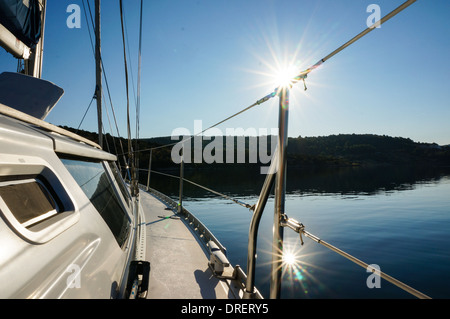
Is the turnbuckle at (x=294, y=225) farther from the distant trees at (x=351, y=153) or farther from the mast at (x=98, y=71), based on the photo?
the distant trees at (x=351, y=153)

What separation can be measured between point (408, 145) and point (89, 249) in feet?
362

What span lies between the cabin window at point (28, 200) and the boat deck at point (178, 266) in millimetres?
1606

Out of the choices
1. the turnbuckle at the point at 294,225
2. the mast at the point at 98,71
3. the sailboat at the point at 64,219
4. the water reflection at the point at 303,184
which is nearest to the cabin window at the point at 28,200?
the sailboat at the point at 64,219

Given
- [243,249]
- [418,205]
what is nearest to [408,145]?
[418,205]

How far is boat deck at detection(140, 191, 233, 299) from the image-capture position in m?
2.35

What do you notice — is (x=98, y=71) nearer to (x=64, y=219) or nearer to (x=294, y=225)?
(x=64, y=219)

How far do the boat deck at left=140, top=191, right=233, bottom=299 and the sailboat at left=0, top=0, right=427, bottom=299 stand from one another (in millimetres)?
18

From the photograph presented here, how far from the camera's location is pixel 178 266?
2914 millimetres

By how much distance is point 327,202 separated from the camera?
22.7m

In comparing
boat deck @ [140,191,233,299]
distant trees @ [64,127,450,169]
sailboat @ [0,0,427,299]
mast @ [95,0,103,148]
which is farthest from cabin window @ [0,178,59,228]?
distant trees @ [64,127,450,169]

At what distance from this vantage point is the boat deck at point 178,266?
2.35 metres

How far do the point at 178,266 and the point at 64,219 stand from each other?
2190mm
